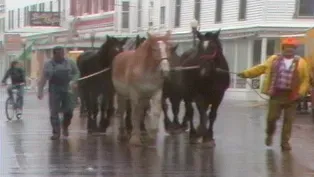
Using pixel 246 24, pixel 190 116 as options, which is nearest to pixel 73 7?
pixel 246 24

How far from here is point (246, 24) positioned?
43.7 metres

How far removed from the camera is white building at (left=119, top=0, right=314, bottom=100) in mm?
42062

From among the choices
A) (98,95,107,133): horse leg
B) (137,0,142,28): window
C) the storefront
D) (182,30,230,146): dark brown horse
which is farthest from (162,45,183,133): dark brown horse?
(137,0,142,28): window

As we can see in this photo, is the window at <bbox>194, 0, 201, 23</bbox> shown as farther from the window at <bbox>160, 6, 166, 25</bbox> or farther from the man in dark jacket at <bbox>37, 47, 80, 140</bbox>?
the man in dark jacket at <bbox>37, 47, 80, 140</bbox>

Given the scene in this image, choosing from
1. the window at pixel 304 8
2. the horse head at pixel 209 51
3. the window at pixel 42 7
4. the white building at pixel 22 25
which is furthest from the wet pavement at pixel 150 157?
the window at pixel 42 7

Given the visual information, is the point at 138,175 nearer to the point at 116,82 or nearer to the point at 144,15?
the point at 116,82

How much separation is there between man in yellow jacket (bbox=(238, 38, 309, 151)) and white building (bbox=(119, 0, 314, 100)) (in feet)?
87.4

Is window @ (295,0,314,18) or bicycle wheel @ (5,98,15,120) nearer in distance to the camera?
bicycle wheel @ (5,98,15,120)

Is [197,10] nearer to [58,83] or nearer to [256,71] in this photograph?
[58,83]

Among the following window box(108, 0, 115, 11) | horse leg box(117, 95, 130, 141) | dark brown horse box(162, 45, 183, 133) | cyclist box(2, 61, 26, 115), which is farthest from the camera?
window box(108, 0, 115, 11)

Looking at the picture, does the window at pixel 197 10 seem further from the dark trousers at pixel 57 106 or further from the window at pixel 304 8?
the dark trousers at pixel 57 106

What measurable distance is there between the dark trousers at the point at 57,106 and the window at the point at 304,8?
2797 cm

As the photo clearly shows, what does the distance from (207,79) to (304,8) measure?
93.6ft

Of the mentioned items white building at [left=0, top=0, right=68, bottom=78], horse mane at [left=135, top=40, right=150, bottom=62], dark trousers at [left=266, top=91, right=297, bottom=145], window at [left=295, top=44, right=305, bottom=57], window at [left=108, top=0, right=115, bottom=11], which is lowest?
white building at [left=0, top=0, right=68, bottom=78]
